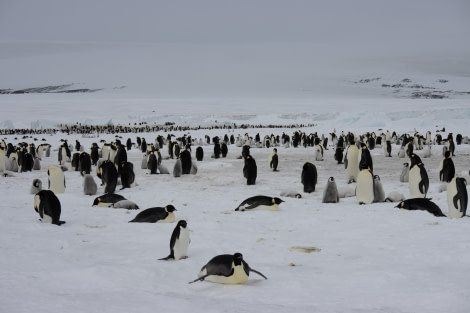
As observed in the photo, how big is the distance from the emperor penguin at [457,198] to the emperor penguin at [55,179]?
6358 mm

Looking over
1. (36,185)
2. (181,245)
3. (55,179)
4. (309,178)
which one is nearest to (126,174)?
(55,179)

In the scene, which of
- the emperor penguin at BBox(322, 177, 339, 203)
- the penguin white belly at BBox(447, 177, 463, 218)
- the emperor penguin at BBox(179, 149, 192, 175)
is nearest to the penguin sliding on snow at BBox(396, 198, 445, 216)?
the penguin white belly at BBox(447, 177, 463, 218)

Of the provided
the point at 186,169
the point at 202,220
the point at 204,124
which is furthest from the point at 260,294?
the point at 204,124

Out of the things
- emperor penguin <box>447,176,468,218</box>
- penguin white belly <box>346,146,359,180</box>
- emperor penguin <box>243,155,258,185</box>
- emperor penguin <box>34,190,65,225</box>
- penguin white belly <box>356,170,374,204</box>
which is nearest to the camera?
emperor penguin <box>34,190,65,225</box>

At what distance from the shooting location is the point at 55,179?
30.0ft

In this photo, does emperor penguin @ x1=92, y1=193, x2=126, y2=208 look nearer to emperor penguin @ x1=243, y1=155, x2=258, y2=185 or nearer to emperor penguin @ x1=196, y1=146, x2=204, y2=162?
emperor penguin @ x1=243, y1=155, x2=258, y2=185

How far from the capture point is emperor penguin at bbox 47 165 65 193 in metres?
9.12

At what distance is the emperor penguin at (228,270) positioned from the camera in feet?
12.0

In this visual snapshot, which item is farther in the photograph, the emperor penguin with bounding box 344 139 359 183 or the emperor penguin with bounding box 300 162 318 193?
the emperor penguin with bounding box 344 139 359 183

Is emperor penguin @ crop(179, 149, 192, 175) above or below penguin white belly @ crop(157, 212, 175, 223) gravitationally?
above

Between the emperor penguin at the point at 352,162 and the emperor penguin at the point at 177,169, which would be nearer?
the emperor penguin at the point at 352,162

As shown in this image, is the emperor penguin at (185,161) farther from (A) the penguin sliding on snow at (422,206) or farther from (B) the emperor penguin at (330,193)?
(A) the penguin sliding on snow at (422,206)

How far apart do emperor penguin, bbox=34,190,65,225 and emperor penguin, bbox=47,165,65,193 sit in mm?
3191

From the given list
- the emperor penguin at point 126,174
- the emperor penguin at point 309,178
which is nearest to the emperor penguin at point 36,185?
the emperor penguin at point 126,174
